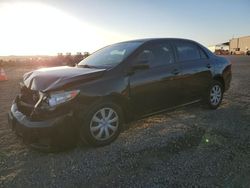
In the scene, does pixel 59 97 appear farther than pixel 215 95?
No

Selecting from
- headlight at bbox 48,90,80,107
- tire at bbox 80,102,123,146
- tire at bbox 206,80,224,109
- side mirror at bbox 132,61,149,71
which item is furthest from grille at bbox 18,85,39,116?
tire at bbox 206,80,224,109

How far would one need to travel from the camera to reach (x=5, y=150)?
15.1ft

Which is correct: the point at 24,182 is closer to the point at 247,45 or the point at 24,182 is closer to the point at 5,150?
the point at 5,150

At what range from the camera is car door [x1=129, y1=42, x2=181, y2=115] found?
5074 mm

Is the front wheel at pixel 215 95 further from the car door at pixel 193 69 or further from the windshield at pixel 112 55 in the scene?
the windshield at pixel 112 55

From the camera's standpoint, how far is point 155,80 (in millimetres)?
5328

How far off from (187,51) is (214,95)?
1.36 metres

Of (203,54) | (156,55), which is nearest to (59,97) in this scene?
(156,55)

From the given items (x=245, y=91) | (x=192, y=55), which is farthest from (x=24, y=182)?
(x=245, y=91)

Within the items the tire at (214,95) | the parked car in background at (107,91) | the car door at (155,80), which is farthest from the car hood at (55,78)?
the tire at (214,95)

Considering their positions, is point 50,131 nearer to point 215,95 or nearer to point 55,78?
point 55,78

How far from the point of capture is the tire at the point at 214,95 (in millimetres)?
6816

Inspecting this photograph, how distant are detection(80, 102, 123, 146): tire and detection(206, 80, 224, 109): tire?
9.16 ft

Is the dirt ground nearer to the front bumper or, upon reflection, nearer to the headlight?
the front bumper
